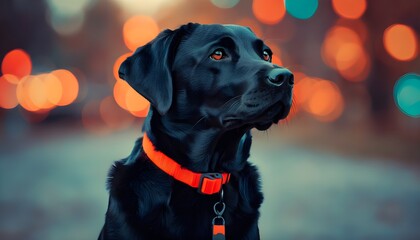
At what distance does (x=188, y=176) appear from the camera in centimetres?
276

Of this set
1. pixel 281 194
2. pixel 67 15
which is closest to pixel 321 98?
pixel 67 15

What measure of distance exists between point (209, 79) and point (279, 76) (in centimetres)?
44

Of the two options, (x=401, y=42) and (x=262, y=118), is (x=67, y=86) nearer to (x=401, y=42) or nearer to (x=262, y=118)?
(x=401, y=42)

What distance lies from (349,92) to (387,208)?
8858 mm

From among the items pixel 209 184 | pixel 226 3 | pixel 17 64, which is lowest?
pixel 209 184

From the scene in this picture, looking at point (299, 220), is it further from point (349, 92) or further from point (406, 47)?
point (349, 92)

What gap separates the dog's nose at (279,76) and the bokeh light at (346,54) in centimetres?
1074

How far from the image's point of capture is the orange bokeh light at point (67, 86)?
2041 cm

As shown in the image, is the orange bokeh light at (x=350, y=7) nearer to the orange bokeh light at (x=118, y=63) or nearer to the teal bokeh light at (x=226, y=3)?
the teal bokeh light at (x=226, y=3)

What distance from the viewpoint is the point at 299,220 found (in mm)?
5719

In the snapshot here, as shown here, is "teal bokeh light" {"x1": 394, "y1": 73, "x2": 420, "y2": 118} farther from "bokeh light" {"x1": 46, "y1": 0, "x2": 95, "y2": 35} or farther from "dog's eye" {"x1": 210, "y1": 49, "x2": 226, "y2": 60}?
"bokeh light" {"x1": 46, "y1": 0, "x2": 95, "y2": 35}

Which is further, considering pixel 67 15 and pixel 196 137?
pixel 67 15

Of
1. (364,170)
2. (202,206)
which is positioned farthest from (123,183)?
(364,170)

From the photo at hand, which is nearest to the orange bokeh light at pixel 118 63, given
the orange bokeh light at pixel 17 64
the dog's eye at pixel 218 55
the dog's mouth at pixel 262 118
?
the dog's eye at pixel 218 55
